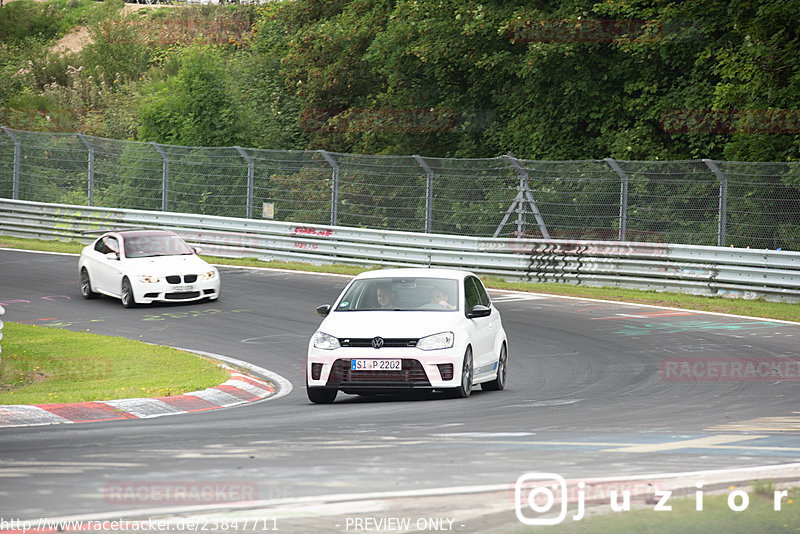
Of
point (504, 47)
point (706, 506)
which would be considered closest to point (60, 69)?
point (504, 47)

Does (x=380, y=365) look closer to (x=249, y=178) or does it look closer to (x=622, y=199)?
(x=622, y=199)

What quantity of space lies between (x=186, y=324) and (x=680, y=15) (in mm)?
16045

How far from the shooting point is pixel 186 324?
64.2 ft

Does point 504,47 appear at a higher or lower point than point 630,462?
higher

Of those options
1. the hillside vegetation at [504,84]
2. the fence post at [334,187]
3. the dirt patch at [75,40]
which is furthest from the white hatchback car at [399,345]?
the dirt patch at [75,40]

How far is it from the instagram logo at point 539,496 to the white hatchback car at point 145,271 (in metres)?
15.3

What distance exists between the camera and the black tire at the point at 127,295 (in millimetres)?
21609

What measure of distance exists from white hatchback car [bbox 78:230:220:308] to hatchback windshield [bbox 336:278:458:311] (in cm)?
916

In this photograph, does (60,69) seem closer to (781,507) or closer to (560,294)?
(560,294)

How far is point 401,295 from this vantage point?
13.1 m

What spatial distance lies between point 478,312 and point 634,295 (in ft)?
37.7

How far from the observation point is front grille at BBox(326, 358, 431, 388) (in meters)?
11.9
